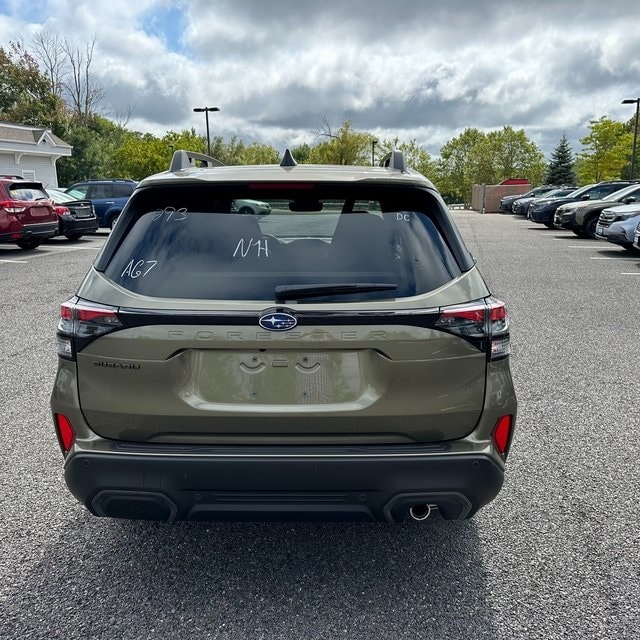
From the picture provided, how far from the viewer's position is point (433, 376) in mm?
2217

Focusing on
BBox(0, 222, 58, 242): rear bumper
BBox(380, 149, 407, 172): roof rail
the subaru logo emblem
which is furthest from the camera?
BBox(0, 222, 58, 242): rear bumper

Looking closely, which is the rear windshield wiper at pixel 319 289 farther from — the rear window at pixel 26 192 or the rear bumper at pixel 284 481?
the rear window at pixel 26 192

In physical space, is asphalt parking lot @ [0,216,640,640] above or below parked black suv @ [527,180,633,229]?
below

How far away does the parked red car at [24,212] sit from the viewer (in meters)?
14.4

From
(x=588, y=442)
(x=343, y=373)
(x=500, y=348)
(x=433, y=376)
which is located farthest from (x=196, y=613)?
(x=588, y=442)

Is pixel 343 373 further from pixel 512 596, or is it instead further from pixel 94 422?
pixel 512 596

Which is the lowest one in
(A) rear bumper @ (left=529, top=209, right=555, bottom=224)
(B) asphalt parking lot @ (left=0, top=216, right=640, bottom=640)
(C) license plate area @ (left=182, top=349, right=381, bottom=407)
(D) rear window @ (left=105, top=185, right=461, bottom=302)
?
(B) asphalt parking lot @ (left=0, top=216, right=640, bottom=640)

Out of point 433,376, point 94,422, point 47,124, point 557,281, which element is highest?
point 47,124

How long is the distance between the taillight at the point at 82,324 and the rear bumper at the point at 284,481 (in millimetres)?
→ 412

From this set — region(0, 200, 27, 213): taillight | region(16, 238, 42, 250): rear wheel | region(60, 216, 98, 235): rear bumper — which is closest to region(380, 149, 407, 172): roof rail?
region(0, 200, 27, 213): taillight

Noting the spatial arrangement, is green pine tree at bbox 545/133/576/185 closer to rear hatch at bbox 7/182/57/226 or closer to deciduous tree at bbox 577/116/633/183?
deciduous tree at bbox 577/116/633/183

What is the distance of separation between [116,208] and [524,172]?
77361 mm

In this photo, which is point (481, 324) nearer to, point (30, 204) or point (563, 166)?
point (30, 204)

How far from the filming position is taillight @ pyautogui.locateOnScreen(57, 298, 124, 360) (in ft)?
7.34
